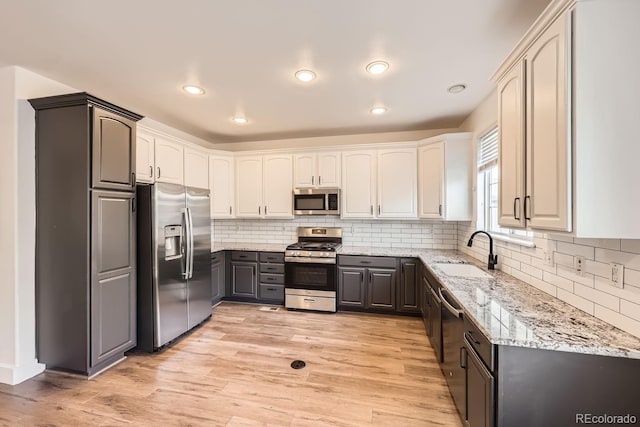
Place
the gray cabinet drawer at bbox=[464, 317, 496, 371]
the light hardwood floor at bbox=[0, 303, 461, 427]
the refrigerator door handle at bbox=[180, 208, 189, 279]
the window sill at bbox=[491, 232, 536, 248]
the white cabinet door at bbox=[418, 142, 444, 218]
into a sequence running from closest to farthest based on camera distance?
1. the gray cabinet drawer at bbox=[464, 317, 496, 371]
2. the light hardwood floor at bbox=[0, 303, 461, 427]
3. the window sill at bbox=[491, 232, 536, 248]
4. the refrigerator door handle at bbox=[180, 208, 189, 279]
5. the white cabinet door at bbox=[418, 142, 444, 218]

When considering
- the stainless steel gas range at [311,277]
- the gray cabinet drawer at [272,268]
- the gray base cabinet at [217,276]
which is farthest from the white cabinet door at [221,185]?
the stainless steel gas range at [311,277]

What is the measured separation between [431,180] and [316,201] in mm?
1636

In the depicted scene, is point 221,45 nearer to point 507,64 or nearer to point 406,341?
point 507,64

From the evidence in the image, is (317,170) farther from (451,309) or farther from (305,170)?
(451,309)

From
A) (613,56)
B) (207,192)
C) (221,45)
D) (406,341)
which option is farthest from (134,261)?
(613,56)

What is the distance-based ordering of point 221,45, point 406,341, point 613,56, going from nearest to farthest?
point 613,56, point 221,45, point 406,341

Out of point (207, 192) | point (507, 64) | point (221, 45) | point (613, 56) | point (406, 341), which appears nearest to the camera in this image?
point (613, 56)

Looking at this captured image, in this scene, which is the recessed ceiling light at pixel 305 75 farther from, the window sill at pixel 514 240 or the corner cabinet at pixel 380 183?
the window sill at pixel 514 240

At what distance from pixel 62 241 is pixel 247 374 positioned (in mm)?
1927

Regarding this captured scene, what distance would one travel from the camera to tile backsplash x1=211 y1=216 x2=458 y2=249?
4148 mm

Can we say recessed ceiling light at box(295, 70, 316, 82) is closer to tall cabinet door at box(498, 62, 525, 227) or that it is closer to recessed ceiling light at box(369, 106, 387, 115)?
recessed ceiling light at box(369, 106, 387, 115)

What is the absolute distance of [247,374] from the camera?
8.05 ft

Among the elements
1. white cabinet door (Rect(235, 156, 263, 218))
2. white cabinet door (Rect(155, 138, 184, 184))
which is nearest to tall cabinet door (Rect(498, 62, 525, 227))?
white cabinet door (Rect(235, 156, 263, 218))

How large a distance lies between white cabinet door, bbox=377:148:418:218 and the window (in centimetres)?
81
